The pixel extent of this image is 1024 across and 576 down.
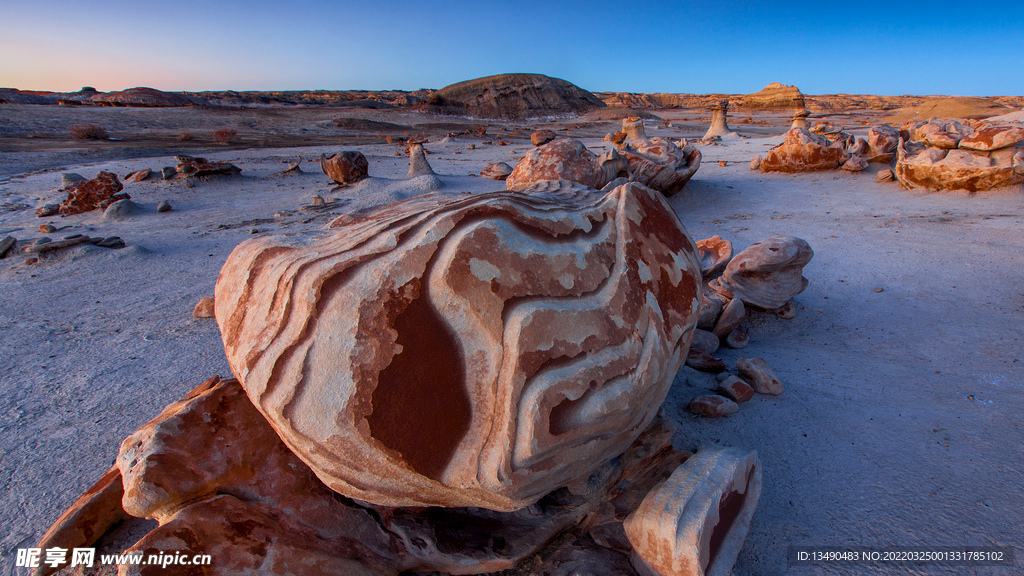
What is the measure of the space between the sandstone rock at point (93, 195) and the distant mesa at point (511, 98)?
1977 cm

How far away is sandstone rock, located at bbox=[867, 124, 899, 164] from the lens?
267 inches

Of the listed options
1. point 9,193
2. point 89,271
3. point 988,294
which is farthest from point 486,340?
point 9,193

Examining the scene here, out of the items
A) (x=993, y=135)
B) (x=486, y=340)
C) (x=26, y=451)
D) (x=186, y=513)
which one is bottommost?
(x=26, y=451)

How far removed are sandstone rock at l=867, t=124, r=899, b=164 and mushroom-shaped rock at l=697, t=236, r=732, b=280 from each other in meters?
5.15

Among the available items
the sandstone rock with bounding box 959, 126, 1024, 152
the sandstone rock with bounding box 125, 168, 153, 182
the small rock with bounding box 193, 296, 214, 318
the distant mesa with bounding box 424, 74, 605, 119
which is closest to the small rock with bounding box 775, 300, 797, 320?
the small rock with bounding box 193, 296, 214, 318

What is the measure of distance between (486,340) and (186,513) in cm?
91

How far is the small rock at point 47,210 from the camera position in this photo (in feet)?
17.9

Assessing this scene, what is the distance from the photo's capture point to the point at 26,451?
184cm

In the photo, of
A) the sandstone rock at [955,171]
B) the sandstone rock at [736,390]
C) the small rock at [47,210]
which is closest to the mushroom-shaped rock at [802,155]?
the sandstone rock at [955,171]

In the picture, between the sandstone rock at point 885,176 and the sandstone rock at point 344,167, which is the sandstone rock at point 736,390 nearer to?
the sandstone rock at point 344,167

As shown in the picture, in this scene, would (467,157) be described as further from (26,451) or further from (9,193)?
(26,451)

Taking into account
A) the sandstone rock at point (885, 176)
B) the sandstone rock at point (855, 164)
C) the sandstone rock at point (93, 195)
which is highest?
the sandstone rock at point (855, 164)

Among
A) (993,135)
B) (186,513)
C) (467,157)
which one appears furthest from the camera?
(467,157)

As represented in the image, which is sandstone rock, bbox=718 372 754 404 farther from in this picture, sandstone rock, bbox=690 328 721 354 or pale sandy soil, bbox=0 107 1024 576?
sandstone rock, bbox=690 328 721 354
